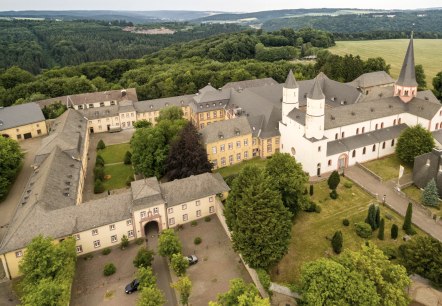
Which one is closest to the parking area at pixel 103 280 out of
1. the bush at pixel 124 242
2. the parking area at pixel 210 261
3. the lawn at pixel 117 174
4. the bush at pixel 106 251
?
the bush at pixel 106 251

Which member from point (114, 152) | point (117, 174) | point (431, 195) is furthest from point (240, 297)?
point (114, 152)

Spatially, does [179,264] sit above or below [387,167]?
above

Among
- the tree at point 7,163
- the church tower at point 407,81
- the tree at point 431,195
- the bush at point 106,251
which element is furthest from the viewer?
the church tower at point 407,81

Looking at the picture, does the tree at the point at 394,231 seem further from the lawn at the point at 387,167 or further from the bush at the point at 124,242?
the bush at the point at 124,242

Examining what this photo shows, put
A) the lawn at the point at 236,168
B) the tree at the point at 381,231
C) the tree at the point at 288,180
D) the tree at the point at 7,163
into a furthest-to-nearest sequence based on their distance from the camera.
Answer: the lawn at the point at 236,168
the tree at the point at 7,163
the tree at the point at 288,180
the tree at the point at 381,231

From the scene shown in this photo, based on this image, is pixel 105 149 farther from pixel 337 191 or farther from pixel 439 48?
pixel 439 48

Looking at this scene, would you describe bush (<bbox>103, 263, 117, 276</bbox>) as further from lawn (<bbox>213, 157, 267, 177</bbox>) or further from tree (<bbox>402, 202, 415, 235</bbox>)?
tree (<bbox>402, 202, 415, 235</bbox>)

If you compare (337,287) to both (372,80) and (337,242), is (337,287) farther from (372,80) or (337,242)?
(372,80)

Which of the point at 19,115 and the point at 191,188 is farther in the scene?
the point at 19,115
